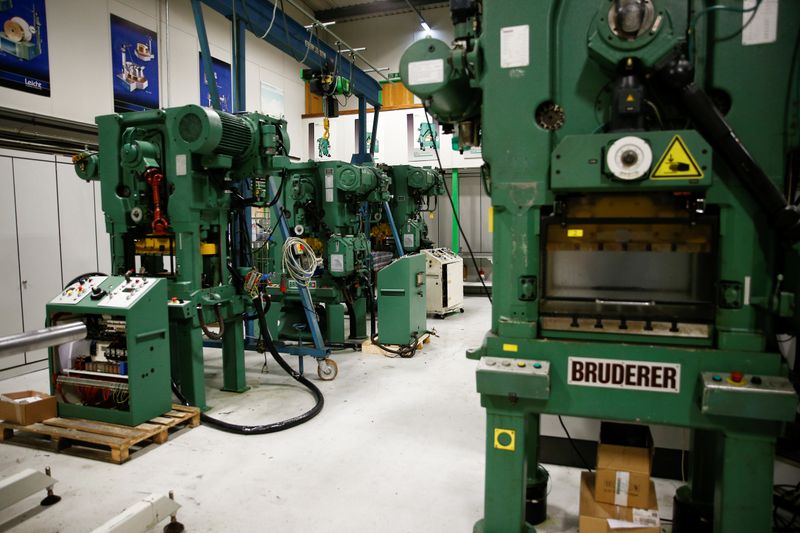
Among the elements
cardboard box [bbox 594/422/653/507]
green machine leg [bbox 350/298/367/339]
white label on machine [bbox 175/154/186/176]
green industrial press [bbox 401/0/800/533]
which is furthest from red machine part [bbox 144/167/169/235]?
cardboard box [bbox 594/422/653/507]

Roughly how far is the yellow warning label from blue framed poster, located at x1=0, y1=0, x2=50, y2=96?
6.38 meters

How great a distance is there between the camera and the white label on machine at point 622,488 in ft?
6.65

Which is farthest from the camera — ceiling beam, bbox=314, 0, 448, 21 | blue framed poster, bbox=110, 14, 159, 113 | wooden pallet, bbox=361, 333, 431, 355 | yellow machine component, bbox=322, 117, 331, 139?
ceiling beam, bbox=314, 0, 448, 21

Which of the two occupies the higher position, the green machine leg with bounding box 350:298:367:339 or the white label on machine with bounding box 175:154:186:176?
the white label on machine with bounding box 175:154:186:176

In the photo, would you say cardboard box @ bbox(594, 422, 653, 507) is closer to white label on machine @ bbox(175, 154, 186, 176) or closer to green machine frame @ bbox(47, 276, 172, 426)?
green machine frame @ bbox(47, 276, 172, 426)

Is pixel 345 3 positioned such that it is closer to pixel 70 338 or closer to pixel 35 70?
pixel 35 70

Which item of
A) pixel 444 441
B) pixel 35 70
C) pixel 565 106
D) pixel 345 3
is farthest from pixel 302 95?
pixel 565 106

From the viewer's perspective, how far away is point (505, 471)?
1.89m

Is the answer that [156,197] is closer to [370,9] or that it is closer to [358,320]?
[358,320]

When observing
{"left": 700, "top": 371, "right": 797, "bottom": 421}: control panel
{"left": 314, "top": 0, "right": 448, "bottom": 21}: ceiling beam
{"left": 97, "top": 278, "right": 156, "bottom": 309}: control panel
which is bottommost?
{"left": 700, "top": 371, "right": 797, "bottom": 421}: control panel

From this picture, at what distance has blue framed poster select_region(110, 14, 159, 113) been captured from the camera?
6812 mm

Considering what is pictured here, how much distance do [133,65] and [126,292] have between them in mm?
5110

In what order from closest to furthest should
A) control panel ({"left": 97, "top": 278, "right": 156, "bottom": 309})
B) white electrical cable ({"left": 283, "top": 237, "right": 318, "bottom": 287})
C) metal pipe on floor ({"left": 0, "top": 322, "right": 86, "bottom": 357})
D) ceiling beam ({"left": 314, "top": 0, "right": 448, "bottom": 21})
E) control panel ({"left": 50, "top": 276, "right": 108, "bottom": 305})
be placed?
1. metal pipe on floor ({"left": 0, "top": 322, "right": 86, "bottom": 357})
2. control panel ({"left": 97, "top": 278, "right": 156, "bottom": 309})
3. control panel ({"left": 50, "top": 276, "right": 108, "bottom": 305})
4. white electrical cable ({"left": 283, "top": 237, "right": 318, "bottom": 287})
5. ceiling beam ({"left": 314, "top": 0, "right": 448, "bottom": 21})

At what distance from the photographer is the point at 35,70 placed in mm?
5676
